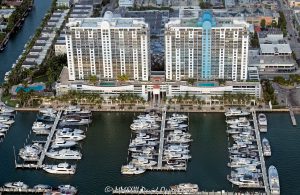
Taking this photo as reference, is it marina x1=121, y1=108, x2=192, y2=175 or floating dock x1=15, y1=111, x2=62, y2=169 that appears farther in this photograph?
→ floating dock x1=15, y1=111, x2=62, y2=169

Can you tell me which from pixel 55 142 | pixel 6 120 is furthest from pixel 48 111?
pixel 55 142

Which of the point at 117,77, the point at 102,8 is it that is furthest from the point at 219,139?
the point at 102,8

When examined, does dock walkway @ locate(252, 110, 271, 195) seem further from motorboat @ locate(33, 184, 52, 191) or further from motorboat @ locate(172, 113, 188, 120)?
motorboat @ locate(33, 184, 52, 191)

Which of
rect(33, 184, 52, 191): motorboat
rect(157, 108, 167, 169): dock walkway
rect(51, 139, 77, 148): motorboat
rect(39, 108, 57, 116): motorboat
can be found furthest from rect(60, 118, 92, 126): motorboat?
rect(33, 184, 52, 191): motorboat

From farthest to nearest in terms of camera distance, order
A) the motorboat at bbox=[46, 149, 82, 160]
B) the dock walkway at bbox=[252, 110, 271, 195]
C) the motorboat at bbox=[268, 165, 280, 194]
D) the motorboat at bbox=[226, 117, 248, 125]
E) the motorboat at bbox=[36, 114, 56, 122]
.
A: 1. the motorboat at bbox=[36, 114, 56, 122]
2. the motorboat at bbox=[226, 117, 248, 125]
3. the motorboat at bbox=[46, 149, 82, 160]
4. the dock walkway at bbox=[252, 110, 271, 195]
5. the motorboat at bbox=[268, 165, 280, 194]

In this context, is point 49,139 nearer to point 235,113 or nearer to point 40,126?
point 40,126

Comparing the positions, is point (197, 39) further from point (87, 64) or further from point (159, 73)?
point (87, 64)

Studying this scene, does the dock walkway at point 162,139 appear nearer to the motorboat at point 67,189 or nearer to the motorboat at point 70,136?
the motorboat at point 70,136
